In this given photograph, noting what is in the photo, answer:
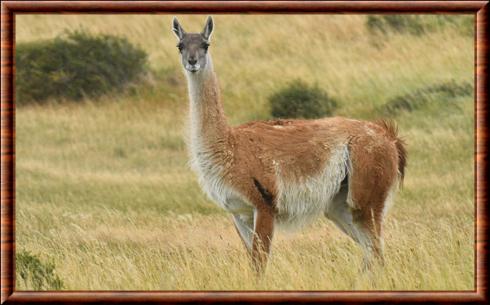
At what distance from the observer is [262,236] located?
976 centimetres

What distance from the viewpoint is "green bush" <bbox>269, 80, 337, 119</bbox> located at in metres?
23.9

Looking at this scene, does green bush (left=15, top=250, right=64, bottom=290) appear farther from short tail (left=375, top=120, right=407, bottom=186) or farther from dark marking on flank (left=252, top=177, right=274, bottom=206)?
short tail (left=375, top=120, right=407, bottom=186)

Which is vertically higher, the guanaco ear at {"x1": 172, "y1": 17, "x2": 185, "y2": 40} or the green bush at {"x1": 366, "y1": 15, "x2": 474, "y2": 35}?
the green bush at {"x1": 366, "y1": 15, "x2": 474, "y2": 35}

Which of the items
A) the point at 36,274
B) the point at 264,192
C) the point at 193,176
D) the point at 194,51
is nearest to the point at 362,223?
the point at 264,192

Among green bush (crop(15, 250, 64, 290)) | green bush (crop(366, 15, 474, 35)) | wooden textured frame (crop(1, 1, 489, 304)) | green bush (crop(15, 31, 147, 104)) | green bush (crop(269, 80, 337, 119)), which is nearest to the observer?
wooden textured frame (crop(1, 1, 489, 304))

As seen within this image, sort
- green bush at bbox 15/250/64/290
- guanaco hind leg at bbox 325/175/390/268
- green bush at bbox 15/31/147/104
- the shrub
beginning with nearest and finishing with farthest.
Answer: green bush at bbox 15/250/64/290 < guanaco hind leg at bbox 325/175/390/268 < the shrub < green bush at bbox 15/31/147/104

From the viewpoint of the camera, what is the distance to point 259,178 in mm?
9914

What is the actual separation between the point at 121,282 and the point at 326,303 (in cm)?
217

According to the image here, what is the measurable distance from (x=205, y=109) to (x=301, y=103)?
1424 cm

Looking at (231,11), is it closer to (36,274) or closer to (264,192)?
(264,192)

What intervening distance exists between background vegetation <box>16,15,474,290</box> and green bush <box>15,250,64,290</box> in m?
0.08

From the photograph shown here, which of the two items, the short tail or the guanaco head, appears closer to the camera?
the guanaco head

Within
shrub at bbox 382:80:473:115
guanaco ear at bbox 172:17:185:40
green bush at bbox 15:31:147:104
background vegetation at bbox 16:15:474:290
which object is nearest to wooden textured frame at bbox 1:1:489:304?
background vegetation at bbox 16:15:474:290

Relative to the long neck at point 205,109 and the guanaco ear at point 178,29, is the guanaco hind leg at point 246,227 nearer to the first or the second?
the long neck at point 205,109
